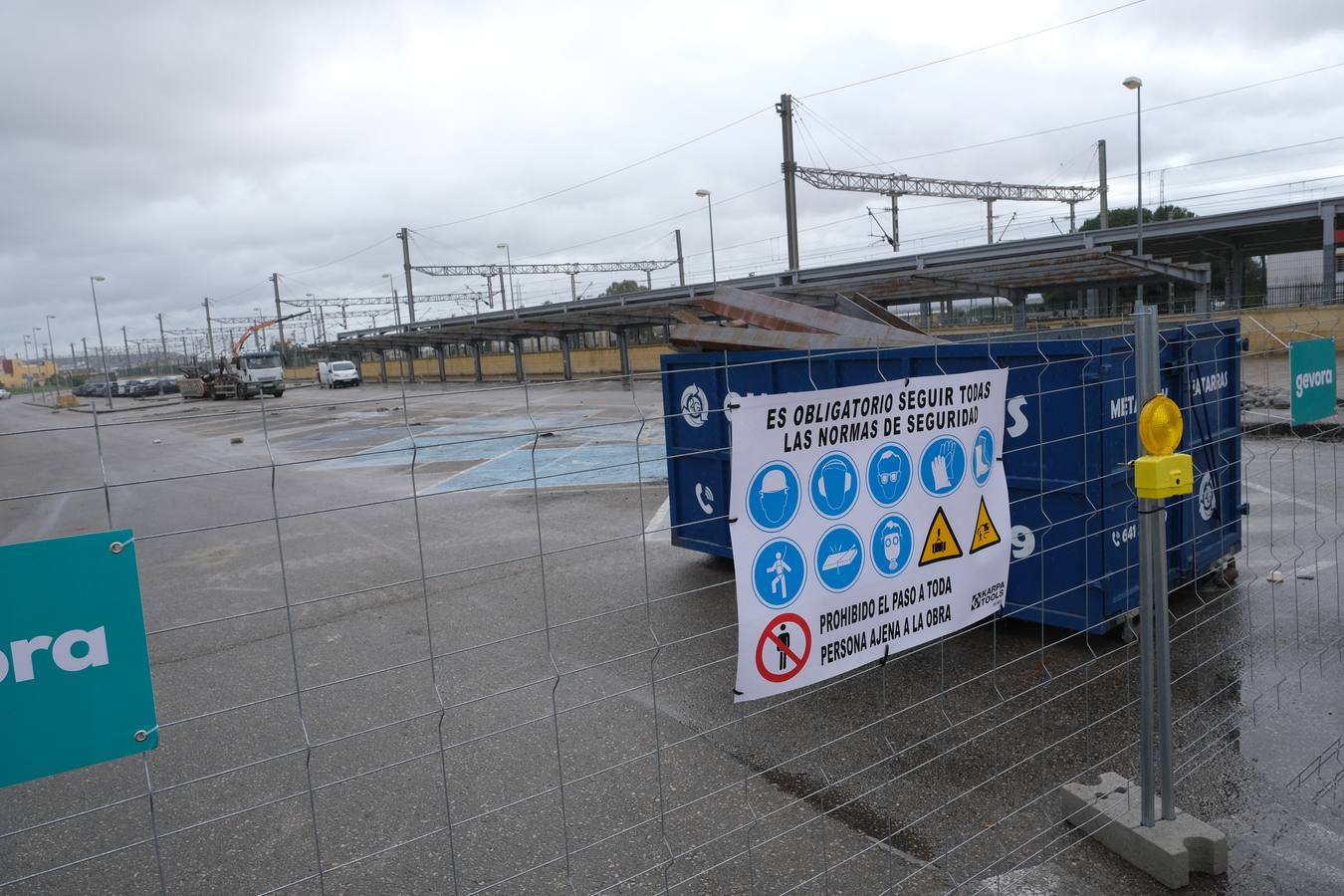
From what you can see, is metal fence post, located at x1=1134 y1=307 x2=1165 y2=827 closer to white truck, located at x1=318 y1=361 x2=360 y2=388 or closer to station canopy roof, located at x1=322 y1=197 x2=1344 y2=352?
station canopy roof, located at x1=322 y1=197 x2=1344 y2=352

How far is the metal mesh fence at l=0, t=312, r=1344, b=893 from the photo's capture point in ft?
12.1

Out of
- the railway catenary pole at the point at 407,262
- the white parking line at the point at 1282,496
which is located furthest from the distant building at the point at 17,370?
Result: the white parking line at the point at 1282,496

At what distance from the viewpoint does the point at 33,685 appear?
1.88 m

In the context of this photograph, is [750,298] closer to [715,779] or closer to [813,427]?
[715,779]

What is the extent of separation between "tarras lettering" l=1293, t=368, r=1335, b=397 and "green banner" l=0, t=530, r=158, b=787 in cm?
534

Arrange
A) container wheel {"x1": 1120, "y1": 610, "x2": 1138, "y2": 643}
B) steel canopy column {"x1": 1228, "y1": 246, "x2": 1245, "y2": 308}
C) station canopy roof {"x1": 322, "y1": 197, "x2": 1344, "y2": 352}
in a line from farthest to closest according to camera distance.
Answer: steel canopy column {"x1": 1228, "y1": 246, "x2": 1245, "y2": 308}, station canopy roof {"x1": 322, "y1": 197, "x2": 1344, "y2": 352}, container wheel {"x1": 1120, "y1": 610, "x2": 1138, "y2": 643}

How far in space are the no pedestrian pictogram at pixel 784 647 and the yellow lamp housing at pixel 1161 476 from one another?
4.15 feet

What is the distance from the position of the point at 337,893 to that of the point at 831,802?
6.94 ft

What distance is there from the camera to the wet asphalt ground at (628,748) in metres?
3.60

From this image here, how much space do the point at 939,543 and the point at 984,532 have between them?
0.27 metres

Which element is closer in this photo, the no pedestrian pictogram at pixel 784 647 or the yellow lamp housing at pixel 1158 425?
the no pedestrian pictogram at pixel 784 647

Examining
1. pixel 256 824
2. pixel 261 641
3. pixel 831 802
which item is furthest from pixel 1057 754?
pixel 261 641

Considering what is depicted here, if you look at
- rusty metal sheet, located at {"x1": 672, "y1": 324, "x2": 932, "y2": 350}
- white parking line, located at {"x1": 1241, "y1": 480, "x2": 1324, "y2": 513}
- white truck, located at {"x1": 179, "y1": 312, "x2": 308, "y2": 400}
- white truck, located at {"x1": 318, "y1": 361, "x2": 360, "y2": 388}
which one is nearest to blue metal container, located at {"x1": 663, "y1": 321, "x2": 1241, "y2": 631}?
rusty metal sheet, located at {"x1": 672, "y1": 324, "x2": 932, "y2": 350}

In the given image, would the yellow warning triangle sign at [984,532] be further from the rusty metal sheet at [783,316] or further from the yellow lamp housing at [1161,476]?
the rusty metal sheet at [783,316]
